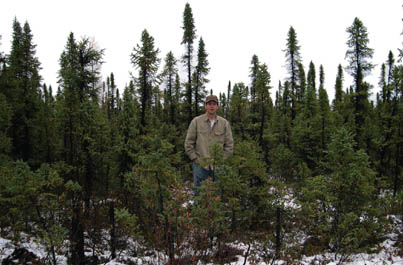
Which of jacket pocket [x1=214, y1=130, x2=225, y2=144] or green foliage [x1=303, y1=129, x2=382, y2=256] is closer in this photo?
jacket pocket [x1=214, y1=130, x2=225, y2=144]

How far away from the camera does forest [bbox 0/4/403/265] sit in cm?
455

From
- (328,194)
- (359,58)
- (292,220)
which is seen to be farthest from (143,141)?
(359,58)

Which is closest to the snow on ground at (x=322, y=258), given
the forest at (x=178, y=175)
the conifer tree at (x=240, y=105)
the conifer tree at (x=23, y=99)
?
the forest at (x=178, y=175)

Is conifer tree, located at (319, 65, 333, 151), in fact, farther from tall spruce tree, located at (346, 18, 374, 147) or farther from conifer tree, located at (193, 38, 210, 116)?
conifer tree, located at (193, 38, 210, 116)

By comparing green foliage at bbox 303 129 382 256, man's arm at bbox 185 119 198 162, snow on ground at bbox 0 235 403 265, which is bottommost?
snow on ground at bbox 0 235 403 265

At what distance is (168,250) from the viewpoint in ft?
12.7

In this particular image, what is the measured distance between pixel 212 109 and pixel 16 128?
64.7ft

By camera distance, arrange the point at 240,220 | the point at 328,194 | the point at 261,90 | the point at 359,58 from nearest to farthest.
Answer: the point at 328,194 < the point at 240,220 < the point at 261,90 < the point at 359,58

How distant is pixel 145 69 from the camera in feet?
56.2

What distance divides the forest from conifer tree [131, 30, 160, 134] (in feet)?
0.25

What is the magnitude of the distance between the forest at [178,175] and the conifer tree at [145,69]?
0.08 meters

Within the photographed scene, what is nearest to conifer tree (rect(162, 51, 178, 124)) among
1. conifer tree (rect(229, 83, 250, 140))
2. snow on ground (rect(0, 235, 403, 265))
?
conifer tree (rect(229, 83, 250, 140))

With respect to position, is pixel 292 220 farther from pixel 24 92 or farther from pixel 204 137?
pixel 24 92

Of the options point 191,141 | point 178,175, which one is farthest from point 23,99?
point 178,175
